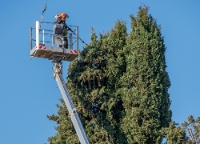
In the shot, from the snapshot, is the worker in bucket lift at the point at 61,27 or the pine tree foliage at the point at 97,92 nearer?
the worker in bucket lift at the point at 61,27

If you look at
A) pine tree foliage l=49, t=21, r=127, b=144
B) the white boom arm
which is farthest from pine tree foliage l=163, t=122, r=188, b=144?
the white boom arm

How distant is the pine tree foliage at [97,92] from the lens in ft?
75.3

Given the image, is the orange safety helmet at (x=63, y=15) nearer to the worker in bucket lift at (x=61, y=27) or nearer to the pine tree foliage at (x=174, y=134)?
the worker in bucket lift at (x=61, y=27)

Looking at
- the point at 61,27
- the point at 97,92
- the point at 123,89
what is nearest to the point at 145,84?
A: the point at 123,89

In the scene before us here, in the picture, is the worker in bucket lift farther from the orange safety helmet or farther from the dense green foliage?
the dense green foliage

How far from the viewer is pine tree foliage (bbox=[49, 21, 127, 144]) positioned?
904 inches

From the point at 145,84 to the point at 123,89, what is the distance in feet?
3.21

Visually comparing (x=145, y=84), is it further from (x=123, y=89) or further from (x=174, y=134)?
(x=174, y=134)

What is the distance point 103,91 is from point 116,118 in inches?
54.1

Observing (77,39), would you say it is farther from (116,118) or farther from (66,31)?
(116,118)

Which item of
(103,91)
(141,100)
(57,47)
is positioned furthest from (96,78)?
(57,47)

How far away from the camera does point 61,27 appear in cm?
2041

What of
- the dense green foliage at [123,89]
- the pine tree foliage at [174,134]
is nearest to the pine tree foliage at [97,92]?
the dense green foliage at [123,89]

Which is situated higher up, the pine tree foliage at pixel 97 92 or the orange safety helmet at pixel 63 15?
the orange safety helmet at pixel 63 15
